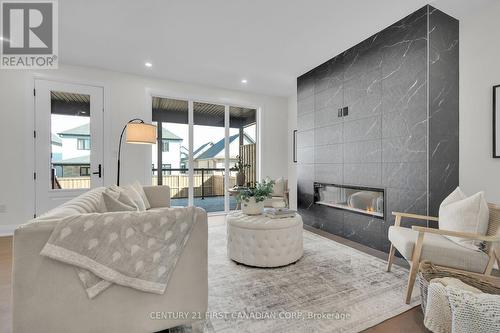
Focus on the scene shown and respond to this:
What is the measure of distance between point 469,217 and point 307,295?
1.40 meters

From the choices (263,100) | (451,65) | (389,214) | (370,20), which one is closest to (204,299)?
(389,214)

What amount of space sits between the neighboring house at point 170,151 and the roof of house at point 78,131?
1137 mm

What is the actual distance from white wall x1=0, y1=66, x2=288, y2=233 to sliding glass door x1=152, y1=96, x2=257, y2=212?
0.23 m

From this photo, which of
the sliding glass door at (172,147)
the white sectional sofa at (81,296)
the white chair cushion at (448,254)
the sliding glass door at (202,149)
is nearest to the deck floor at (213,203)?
the sliding glass door at (202,149)

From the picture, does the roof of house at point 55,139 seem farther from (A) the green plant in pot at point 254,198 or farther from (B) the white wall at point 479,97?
(B) the white wall at point 479,97

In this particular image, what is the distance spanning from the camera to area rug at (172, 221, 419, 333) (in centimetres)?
159

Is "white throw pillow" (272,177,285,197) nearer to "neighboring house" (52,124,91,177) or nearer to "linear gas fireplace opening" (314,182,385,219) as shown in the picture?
"linear gas fireplace opening" (314,182,385,219)

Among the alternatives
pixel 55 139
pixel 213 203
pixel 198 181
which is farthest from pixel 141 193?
pixel 213 203

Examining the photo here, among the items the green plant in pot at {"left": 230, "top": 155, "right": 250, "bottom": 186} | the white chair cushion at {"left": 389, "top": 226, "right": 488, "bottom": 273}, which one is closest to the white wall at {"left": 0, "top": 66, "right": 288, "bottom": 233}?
the green plant in pot at {"left": 230, "top": 155, "right": 250, "bottom": 186}

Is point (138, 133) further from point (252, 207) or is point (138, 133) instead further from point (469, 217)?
point (469, 217)

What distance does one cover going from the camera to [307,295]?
191 centimetres

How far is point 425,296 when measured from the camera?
1.59 m

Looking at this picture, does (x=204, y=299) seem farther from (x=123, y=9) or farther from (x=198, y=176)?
(x=198, y=176)

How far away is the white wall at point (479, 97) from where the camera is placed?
2410 mm
